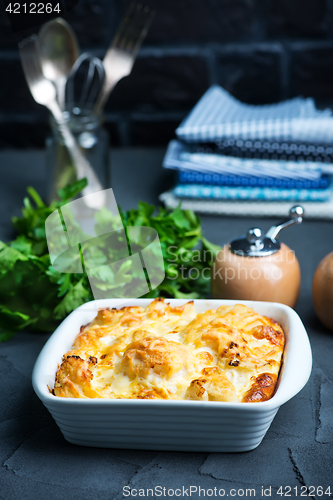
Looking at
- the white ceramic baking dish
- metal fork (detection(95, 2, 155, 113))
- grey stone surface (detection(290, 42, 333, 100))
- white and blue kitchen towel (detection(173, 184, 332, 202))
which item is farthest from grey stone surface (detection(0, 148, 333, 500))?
grey stone surface (detection(290, 42, 333, 100))

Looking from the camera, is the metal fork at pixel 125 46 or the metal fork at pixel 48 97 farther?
the metal fork at pixel 125 46

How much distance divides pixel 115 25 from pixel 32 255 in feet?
3.70

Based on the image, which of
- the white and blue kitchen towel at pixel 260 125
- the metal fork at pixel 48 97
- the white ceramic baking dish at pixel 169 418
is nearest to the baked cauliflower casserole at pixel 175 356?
the white ceramic baking dish at pixel 169 418

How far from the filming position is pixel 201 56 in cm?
186

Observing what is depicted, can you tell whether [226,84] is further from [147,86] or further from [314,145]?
[314,145]

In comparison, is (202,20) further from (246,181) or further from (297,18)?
(246,181)

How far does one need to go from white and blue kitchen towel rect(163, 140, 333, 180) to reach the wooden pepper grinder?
52 cm

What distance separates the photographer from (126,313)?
86cm

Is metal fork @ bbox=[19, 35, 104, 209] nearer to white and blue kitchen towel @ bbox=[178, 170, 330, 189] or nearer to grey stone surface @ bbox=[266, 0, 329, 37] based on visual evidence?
white and blue kitchen towel @ bbox=[178, 170, 330, 189]

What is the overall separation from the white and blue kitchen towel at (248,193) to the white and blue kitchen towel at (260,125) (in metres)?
0.15

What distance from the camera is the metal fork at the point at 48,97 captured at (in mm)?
1371

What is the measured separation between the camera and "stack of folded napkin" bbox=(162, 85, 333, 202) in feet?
4.84

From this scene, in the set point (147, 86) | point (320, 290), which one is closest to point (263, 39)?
point (147, 86)

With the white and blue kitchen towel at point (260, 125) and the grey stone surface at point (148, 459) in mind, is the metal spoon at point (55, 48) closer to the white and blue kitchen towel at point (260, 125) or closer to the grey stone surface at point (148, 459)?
the white and blue kitchen towel at point (260, 125)
